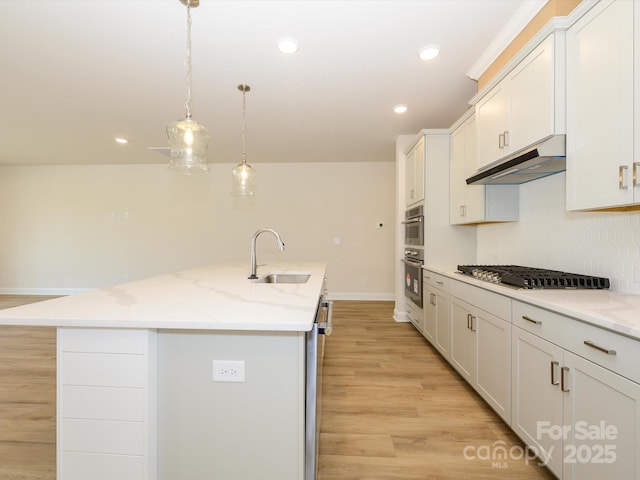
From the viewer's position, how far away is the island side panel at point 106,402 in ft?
3.62

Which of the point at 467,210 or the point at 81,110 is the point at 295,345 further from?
the point at 81,110

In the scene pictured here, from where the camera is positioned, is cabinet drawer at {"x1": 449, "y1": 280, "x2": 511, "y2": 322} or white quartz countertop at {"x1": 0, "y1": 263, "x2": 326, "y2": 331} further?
cabinet drawer at {"x1": 449, "y1": 280, "x2": 511, "y2": 322}

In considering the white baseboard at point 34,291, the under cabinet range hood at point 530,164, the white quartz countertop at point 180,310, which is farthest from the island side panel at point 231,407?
the white baseboard at point 34,291

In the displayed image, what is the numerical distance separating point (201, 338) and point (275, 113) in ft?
9.86

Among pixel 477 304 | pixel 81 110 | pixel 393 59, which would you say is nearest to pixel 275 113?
pixel 393 59

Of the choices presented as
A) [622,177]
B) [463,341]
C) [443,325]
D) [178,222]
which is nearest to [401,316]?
[443,325]

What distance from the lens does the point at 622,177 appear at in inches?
51.5

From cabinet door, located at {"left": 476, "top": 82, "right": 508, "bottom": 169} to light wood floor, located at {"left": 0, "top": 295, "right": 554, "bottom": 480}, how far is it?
1.85 metres

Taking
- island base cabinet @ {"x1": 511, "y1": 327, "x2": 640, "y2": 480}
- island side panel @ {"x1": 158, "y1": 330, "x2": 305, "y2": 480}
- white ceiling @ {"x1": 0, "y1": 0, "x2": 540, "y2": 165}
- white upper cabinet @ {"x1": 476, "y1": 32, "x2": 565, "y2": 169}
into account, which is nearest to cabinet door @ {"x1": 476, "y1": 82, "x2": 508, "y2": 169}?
white upper cabinet @ {"x1": 476, "y1": 32, "x2": 565, "y2": 169}

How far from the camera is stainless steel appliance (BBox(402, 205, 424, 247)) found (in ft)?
11.4

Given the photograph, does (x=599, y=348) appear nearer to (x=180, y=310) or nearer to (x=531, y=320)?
(x=531, y=320)

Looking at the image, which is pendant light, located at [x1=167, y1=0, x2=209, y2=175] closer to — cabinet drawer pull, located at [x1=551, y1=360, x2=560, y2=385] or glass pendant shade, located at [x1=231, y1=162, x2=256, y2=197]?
Result: glass pendant shade, located at [x1=231, y1=162, x2=256, y2=197]

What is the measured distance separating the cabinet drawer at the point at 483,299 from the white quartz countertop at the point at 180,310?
3.72 ft

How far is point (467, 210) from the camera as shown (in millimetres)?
2957
